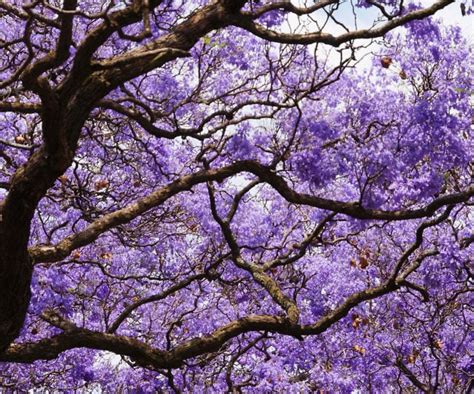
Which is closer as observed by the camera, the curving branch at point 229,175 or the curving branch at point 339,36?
the curving branch at point 339,36

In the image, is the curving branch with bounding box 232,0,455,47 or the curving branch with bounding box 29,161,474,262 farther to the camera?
the curving branch with bounding box 29,161,474,262

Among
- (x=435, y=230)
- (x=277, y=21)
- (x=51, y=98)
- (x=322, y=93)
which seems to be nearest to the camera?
(x=51, y=98)

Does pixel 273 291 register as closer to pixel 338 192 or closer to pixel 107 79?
pixel 107 79

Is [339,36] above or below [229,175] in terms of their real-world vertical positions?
above

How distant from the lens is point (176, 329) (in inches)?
587

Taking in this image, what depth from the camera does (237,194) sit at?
21.2ft

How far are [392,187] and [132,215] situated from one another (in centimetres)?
630

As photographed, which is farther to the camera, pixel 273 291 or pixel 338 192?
pixel 338 192

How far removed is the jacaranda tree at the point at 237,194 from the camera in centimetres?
503

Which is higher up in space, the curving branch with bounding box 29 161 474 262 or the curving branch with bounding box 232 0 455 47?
the curving branch with bounding box 232 0 455 47

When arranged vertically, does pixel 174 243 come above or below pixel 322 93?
below

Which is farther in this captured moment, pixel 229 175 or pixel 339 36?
pixel 229 175

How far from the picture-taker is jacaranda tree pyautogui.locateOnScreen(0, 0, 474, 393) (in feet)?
16.5

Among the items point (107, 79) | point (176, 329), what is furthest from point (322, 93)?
point (107, 79)
